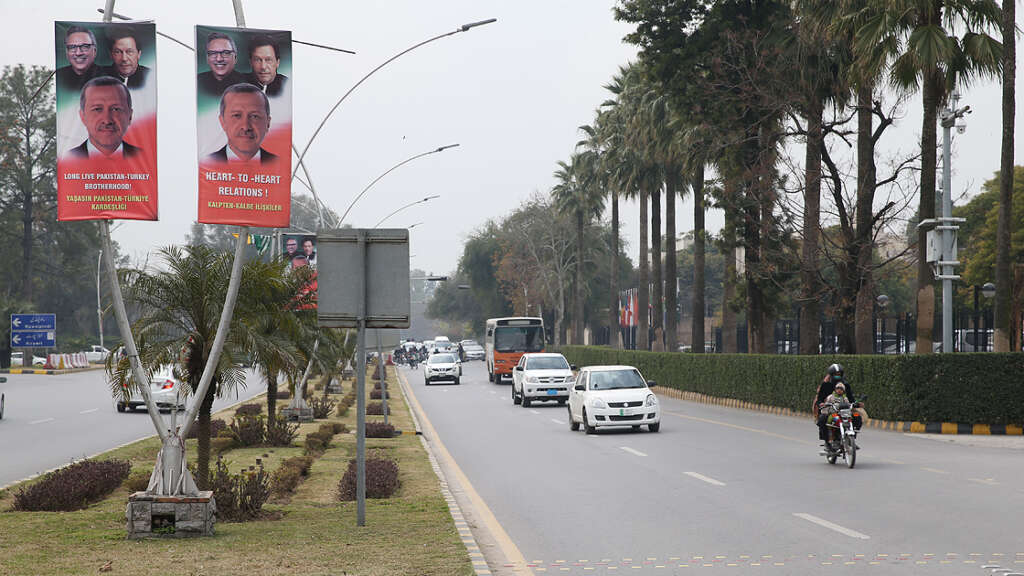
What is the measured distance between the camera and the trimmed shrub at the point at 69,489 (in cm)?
1375

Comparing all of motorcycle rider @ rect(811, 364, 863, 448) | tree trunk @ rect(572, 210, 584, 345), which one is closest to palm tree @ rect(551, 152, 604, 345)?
tree trunk @ rect(572, 210, 584, 345)

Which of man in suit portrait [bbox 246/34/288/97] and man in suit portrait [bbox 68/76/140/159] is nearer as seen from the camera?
man in suit portrait [bbox 68/76/140/159]

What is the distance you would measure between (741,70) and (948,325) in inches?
497

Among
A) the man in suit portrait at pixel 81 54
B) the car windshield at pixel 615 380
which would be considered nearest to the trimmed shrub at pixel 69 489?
the man in suit portrait at pixel 81 54

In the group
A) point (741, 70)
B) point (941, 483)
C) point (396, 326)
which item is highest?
point (741, 70)

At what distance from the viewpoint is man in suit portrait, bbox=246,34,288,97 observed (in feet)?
38.5

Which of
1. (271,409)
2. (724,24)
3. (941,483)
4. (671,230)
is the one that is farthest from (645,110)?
(941,483)

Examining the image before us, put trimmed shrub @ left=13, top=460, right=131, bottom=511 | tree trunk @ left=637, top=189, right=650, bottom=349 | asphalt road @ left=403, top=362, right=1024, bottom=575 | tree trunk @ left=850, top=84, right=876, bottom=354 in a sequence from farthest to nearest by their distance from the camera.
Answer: tree trunk @ left=637, top=189, right=650, bottom=349 → tree trunk @ left=850, top=84, right=876, bottom=354 → trimmed shrub @ left=13, top=460, right=131, bottom=511 → asphalt road @ left=403, top=362, right=1024, bottom=575

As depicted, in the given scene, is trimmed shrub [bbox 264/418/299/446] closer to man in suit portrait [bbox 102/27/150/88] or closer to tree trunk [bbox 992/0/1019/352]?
man in suit portrait [bbox 102/27/150/88]

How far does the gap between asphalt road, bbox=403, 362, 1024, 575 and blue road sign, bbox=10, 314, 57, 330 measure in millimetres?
63709

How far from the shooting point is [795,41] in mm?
36812

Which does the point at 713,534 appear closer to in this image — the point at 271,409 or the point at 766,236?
the point at 271,409

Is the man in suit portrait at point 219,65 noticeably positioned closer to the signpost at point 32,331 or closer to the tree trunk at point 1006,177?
the tree trunk at point 1006,177

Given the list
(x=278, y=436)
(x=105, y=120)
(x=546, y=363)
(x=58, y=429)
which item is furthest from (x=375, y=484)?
(x=546, y=363)
